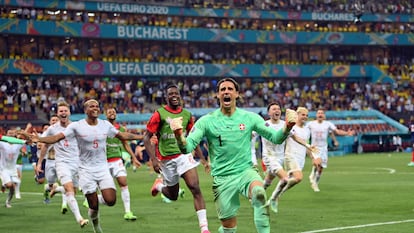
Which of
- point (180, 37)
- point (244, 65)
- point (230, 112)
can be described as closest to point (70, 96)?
point (180, 37)

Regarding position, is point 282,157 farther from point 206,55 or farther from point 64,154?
point 206,55

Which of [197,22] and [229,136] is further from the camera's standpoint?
[197,22]

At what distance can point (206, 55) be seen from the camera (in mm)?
80500

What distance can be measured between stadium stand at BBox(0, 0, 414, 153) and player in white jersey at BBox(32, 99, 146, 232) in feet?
140

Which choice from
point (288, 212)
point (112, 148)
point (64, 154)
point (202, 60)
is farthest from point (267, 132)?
point (202, 60)

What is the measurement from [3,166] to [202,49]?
188 ft

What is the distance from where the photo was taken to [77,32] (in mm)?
72250

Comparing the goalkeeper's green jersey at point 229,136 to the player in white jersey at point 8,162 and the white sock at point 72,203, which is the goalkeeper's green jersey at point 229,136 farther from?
the player in white jersey at point 8,162

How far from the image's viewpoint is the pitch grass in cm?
1627

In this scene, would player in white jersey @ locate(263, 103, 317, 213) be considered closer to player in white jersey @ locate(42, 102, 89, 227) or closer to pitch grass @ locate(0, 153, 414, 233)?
pitch grass @ locate(0, 153, 414, 233)

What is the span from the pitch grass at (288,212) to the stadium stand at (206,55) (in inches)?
1301

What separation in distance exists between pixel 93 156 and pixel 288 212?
5491mm

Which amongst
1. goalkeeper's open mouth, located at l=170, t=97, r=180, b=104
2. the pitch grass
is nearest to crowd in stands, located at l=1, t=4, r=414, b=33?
the pitch grass

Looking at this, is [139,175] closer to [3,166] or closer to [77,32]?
[3,166]
